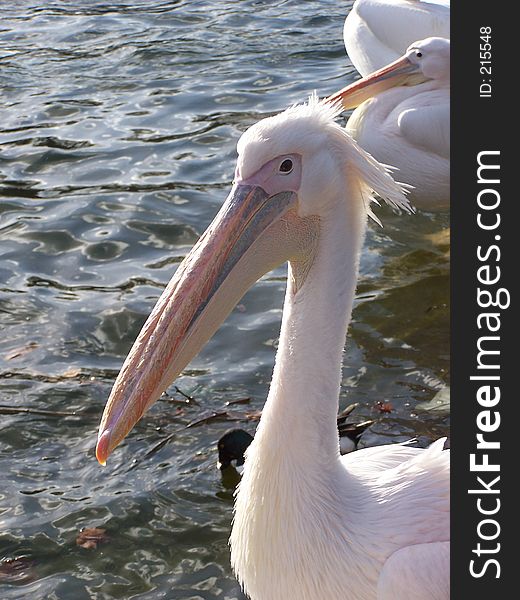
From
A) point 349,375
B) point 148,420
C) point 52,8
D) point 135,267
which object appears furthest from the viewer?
point 52,8

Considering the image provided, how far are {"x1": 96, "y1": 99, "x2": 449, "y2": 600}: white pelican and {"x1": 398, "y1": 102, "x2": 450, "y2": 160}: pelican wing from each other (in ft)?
9.73

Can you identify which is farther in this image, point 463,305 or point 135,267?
point 135,267

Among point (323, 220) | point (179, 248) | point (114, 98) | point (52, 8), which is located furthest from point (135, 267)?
point (52, 8)

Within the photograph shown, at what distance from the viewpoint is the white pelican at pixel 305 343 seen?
265cm

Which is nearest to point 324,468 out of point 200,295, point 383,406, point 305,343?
point 305,343

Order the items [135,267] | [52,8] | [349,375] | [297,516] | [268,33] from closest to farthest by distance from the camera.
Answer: [297,516] → [349,375] → [135,267] → [268,33] → [52,8]

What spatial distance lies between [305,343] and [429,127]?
3169mm

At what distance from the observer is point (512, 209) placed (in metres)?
2.20

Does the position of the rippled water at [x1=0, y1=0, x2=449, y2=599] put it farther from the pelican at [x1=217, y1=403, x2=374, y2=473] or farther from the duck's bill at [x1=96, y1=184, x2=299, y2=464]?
the duck's bill at [x1=96, y1=184, x2=299, y2=464]

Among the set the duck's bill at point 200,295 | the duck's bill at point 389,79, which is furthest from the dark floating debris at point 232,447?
the duck's bill at point 389,79

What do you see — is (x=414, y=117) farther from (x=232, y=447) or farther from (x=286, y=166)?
(x=286, y=166)

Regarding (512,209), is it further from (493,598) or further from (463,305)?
(493,598)

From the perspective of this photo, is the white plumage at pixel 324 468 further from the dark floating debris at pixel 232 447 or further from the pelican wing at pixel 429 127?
the pelican wing at pixel 429 127

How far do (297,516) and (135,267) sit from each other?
3149 mm
